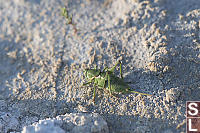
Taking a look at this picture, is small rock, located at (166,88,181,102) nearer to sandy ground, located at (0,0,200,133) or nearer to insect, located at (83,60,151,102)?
sandy ground, located at (0,0,200,133)

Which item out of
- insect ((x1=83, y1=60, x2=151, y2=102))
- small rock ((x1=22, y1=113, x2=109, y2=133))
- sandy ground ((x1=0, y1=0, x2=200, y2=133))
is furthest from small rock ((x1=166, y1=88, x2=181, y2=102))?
small rock ((x1=22, y1=113, x2=109, y2=133))

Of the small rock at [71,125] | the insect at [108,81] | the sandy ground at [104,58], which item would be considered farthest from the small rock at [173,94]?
the small rock at [71,125]

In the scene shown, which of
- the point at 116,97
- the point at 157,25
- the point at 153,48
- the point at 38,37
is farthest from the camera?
the point at 38,37

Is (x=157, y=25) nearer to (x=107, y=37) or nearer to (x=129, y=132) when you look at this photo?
(x=107, y=37)

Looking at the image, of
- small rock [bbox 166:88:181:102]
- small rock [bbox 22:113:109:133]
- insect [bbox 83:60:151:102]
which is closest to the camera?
small rock [bbox 22:113:109:133]

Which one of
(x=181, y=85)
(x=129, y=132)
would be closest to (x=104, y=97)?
(x=129, y=132)

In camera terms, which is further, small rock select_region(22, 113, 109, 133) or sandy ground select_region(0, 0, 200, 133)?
sandy ground select_region(0, 0, 200, 133)

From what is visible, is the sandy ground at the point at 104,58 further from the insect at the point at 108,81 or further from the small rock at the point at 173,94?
the insect at the point at 108,81

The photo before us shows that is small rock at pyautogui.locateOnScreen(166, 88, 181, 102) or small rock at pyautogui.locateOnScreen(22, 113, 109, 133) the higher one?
small rock at pyautogui.locateOnScreen(166, 88, 181, 102)
